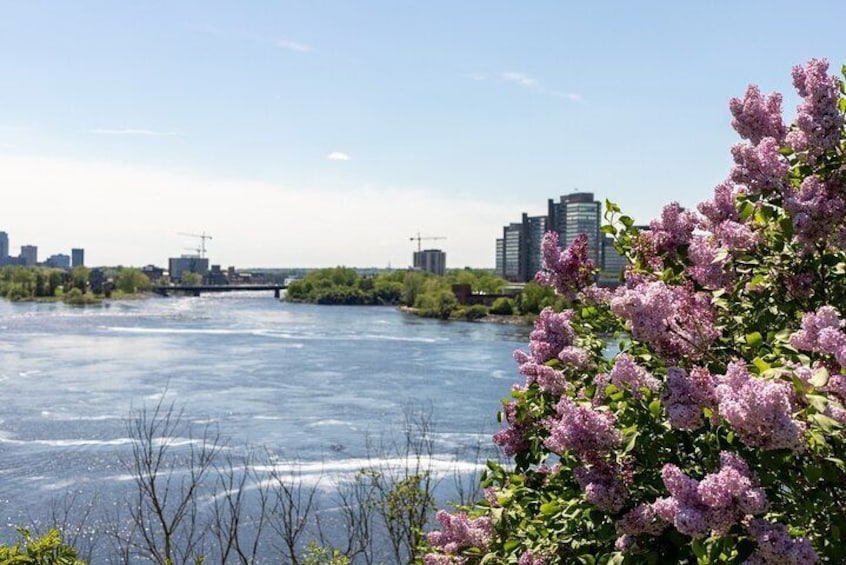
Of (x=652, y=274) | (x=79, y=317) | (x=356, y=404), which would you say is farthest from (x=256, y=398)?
(x=79, y=317)

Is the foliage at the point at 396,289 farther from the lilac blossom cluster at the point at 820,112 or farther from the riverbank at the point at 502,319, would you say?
the lilac blossom cluster at the point at 820,112

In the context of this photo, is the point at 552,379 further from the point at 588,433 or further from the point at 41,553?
the point at 41,553

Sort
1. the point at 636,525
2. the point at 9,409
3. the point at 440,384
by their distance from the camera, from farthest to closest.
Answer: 1. the point at 440,384
2. the point at 9,409
3. the point at 636,525

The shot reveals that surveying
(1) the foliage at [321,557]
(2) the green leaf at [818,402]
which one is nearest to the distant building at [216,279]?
(1) the foliage at [321,557]

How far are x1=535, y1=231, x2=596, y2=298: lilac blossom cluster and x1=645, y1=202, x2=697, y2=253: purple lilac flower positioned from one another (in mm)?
297

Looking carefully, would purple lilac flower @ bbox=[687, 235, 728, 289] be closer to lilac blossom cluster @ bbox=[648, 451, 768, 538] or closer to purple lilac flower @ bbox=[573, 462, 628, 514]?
purple lilac flower @ bbox=[573, 462, 628, 514]

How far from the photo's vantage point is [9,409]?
2038cm

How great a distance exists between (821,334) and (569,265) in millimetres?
1400

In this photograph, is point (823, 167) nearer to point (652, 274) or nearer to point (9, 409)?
point (652, 274)

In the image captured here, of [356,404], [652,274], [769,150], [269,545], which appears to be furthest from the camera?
[356,404]

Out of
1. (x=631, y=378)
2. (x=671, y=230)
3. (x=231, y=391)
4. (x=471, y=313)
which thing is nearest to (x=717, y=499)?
(x=631, y=378)

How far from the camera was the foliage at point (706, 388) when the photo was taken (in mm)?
1973

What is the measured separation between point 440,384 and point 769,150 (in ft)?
75.5

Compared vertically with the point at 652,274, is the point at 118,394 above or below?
below
